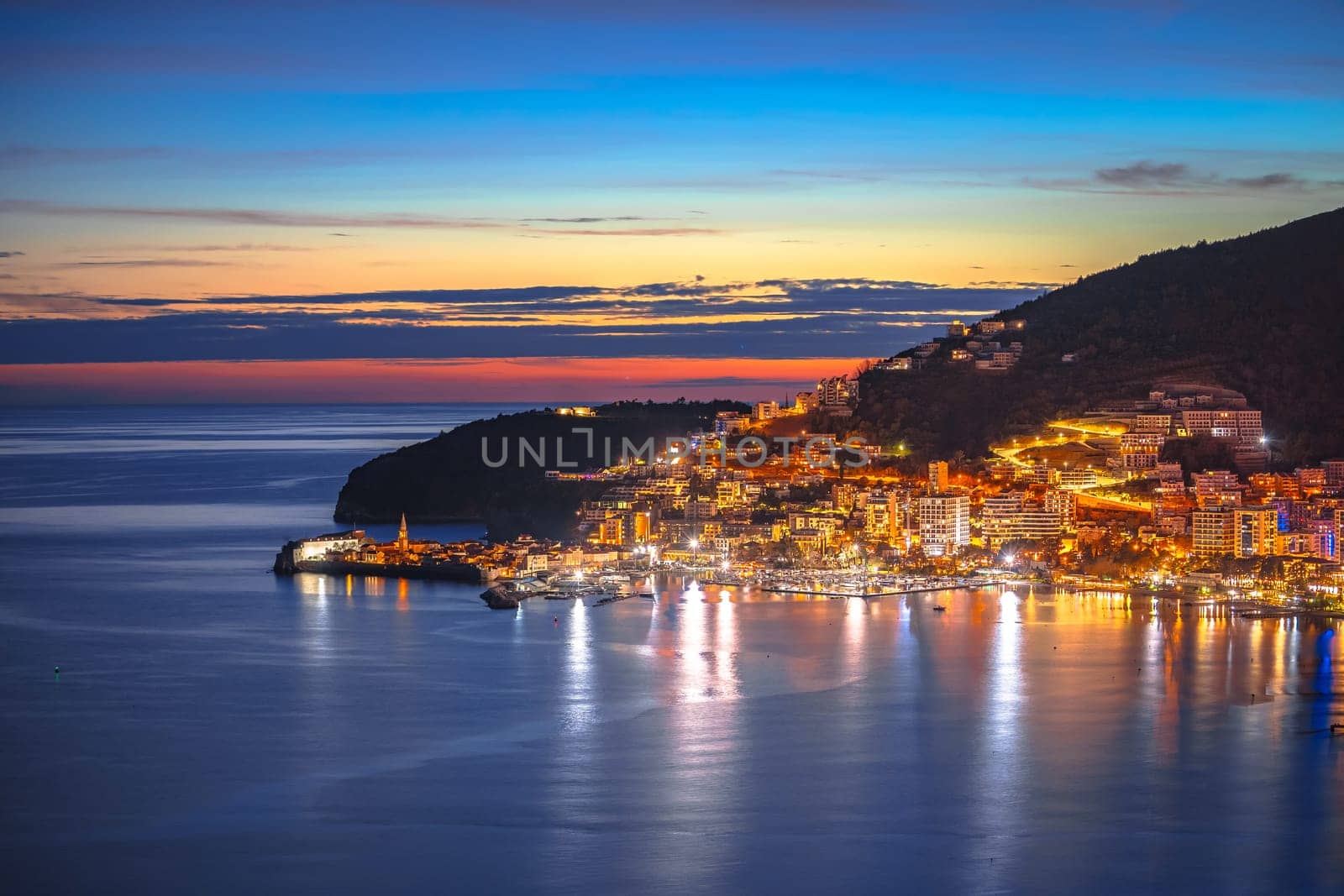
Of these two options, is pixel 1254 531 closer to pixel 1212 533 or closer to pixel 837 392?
pixel 1212 533

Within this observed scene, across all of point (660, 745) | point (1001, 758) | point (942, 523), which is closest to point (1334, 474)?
point (942, 523)

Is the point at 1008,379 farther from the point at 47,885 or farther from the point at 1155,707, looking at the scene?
the point at 47,885

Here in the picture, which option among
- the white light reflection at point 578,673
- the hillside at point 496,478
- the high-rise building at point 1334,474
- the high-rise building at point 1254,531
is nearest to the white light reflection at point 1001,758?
the white light reflection at point 578,673

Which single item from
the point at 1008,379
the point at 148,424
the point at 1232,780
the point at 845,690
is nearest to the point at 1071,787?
the point at 1232,780

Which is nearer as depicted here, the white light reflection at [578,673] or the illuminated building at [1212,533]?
the white light reflection at [578,673]

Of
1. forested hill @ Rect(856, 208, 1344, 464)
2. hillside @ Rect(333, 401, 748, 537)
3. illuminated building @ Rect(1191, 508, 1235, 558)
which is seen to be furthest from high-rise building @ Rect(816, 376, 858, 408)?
illuminated building @ Rect(1191, 508, 1235, 558)

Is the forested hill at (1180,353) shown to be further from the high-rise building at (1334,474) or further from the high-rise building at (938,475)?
the high-rise building at (938,475)

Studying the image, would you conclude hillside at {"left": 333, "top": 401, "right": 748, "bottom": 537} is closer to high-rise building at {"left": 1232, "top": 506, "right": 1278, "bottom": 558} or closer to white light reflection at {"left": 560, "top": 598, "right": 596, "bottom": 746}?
white light reflection at {"left": 560, "top": 598, "right": 596, "bottom": 746}
